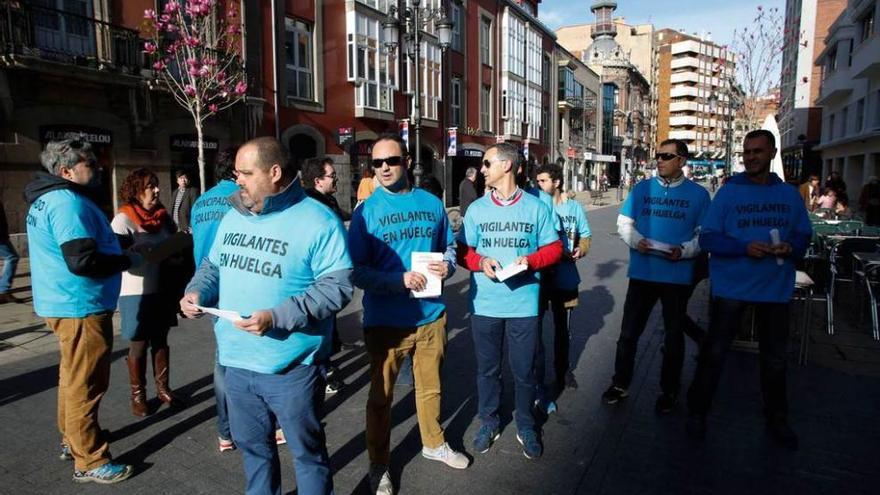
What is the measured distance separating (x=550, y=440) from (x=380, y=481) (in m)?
1.27

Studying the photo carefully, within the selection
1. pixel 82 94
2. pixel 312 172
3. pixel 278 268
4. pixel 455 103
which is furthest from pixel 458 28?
pixel 278 268

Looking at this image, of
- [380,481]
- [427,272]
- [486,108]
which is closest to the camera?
[427,272]

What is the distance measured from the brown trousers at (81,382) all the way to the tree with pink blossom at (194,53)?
925 centimetres

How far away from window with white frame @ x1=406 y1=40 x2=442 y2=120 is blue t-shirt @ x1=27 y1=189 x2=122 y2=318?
20780 millimetres

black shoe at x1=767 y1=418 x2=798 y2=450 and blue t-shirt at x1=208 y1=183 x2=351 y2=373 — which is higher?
blue t-shirt at x1=208 y1=183 x2=351 y2=373

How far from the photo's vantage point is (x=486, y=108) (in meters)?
30.7

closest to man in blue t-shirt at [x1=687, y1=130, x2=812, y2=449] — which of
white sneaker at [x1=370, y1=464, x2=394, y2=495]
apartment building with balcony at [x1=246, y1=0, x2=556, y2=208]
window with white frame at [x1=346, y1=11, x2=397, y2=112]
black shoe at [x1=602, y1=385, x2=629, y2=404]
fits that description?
black shoe at [x1=602, y1=385, x2=629, y2=404]

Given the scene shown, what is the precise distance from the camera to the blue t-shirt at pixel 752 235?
3.55 metres

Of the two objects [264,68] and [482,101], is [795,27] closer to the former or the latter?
[482,101]

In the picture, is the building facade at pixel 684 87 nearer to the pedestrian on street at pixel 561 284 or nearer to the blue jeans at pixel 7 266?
the pedestrian on street at pixel 561 284

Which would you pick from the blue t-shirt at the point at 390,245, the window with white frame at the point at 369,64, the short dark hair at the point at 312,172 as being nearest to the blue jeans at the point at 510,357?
the blue t-shirt at the point at 390,245

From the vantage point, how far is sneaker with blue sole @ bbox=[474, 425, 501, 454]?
354 cm

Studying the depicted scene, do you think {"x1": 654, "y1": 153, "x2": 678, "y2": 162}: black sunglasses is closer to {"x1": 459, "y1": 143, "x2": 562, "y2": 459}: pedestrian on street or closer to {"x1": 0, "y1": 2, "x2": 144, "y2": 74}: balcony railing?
{"x1": 459, "y1": 143, "x2": 562, "y2": 459}: pedestrian on street

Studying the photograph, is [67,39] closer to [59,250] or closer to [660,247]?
[59,250]
